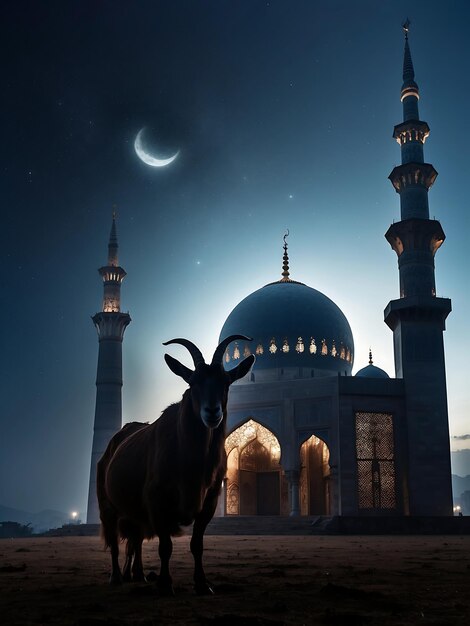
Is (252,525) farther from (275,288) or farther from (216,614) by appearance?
(216,614)

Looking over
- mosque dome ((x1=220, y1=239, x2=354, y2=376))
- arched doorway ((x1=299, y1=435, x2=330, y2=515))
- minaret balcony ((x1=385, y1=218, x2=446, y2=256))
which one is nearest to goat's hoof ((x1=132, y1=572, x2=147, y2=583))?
arched doorway ((x1=299, y1=435, x2=330, y2=515))

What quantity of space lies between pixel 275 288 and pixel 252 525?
15691mm

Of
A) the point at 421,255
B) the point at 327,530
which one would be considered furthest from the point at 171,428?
the point at 421,255

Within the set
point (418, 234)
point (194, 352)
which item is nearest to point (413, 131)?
point (418, 234)

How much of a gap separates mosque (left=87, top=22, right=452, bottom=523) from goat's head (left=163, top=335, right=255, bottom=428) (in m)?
22.6

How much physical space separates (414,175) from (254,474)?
50.7 ft

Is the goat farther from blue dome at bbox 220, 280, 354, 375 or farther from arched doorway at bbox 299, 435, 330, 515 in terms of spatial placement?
blue dome at bbox 220, 280, 354, 375

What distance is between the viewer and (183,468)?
484cm

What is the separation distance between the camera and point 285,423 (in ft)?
95.1

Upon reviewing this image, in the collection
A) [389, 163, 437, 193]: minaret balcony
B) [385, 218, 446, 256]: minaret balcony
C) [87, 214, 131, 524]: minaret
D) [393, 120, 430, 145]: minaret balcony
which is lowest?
[87, 214, 131, 524]: minaret

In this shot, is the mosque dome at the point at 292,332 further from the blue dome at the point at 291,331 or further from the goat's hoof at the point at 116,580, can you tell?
the goat's hoof at the point at 116,580

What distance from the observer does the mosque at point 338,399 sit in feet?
89.8

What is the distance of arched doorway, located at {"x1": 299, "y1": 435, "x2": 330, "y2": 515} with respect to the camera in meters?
31.6

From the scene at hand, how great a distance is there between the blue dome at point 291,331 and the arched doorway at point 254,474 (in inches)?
139
